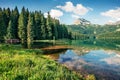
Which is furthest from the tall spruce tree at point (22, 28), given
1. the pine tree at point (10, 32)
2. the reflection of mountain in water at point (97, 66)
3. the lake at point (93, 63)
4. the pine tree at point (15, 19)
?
the reflection of mountain in water at point (97, 66)

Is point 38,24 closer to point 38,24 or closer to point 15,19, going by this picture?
point 38,24

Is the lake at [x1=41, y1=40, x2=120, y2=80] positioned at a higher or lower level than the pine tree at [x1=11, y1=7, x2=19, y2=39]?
lower

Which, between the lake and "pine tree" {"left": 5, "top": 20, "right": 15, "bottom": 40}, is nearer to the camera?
the lake

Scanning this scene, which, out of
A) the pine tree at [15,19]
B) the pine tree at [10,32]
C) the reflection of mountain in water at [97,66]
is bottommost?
the reflection of mountain in water at [97,66]

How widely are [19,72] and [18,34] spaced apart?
6305 cm

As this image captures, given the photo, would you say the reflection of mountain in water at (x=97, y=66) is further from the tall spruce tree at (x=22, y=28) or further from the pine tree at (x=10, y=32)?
the tall spruce tree at (x=22, y=28)

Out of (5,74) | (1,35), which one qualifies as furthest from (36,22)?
(5,74)

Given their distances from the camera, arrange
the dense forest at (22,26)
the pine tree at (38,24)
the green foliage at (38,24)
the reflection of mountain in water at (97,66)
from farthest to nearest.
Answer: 1. the pine tree at (38,24)
2. the green foliage at (38,24)
3. the dense forest at (22,26)
4. the reflection of mountain in water at (97,66)

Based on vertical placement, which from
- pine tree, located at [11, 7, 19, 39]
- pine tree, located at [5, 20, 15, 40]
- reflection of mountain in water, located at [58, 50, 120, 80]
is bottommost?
reflection of mountain in water, located at [58, 50, 120, 80]

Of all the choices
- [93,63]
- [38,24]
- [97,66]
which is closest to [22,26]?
[38,24]

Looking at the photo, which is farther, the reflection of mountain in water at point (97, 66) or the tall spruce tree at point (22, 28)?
the tall spruce tree at point (22, 28)

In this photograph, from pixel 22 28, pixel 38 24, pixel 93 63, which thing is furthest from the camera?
pixel 38 24

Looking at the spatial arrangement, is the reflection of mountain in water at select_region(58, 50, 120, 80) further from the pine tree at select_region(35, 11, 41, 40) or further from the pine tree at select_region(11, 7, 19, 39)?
the pine tree at select_region(35, 11, 41, 40)

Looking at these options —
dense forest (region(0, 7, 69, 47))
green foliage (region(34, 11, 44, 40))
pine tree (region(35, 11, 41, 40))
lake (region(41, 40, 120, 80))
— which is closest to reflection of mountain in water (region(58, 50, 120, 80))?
lake (region(41, 40, 120, 80))
